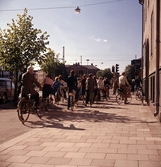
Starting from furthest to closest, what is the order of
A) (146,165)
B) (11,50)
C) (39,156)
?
(11,50) → (39,156) → (146,165)

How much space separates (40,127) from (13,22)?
810 centimetres

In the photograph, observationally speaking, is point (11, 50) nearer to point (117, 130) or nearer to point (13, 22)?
point (13, 22)

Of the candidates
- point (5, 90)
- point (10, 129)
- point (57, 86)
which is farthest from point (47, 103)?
point (5, 90)

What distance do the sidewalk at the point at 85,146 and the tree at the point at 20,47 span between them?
261 inches

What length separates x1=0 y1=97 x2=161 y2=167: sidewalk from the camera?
4.50 m

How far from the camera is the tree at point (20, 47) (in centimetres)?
1405

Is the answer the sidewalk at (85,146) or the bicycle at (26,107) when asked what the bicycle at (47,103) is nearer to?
the bicycle at (26,107)

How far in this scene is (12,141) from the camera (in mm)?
6027

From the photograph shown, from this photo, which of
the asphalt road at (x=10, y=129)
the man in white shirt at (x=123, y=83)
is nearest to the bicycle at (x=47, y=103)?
the asphalt road at (x=10, y=129)

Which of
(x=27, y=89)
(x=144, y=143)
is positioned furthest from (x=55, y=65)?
(x=144, y=143)

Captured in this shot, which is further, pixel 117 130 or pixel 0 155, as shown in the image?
pixel 117 130

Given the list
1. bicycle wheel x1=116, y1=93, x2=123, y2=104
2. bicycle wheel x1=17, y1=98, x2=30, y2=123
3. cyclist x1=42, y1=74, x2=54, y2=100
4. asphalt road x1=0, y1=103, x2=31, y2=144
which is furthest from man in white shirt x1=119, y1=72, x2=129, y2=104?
asphalt road x1=0, y1=103, x2=31, y2=144

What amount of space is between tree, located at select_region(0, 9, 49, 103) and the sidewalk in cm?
662

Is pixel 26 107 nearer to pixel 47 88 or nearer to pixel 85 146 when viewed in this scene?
pixel 47 88
